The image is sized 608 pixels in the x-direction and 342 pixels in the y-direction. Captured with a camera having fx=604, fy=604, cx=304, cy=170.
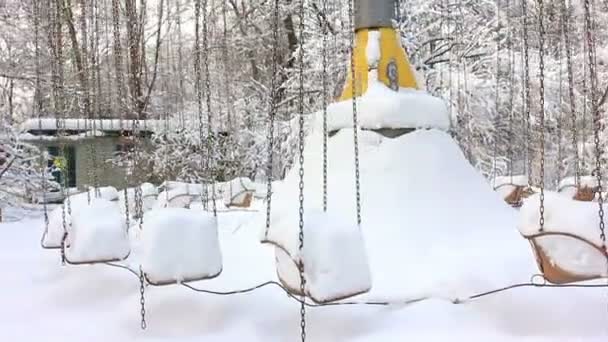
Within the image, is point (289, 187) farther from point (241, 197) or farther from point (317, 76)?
point (317, 76)

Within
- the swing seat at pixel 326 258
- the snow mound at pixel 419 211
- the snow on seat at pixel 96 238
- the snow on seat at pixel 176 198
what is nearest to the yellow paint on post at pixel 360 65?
the snow mound at pixel 419 211

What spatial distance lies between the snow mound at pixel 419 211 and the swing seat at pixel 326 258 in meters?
0.23

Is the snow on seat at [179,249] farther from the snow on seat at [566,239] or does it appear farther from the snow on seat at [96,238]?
the snow on seat at [566,239]

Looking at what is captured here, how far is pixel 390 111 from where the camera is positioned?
11.1ft

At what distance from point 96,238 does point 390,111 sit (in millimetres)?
1693

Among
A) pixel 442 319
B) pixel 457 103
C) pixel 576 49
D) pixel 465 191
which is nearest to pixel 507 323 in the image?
pixel 442 319

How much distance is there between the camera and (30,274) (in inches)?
131

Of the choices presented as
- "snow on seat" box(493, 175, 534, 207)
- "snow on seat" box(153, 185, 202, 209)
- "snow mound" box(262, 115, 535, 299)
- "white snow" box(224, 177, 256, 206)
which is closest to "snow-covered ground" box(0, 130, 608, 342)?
"snow mound" box(262, 115, 535, 299)

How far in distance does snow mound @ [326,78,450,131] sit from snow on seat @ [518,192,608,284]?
1.26 m

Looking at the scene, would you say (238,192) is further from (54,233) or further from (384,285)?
(384,285)

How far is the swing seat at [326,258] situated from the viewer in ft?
6.30

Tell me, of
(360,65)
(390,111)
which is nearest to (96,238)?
(390,111)

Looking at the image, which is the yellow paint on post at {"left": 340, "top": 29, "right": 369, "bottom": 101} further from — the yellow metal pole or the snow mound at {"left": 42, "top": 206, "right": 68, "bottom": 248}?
the snow mound at {"left": 42, "top": 206, "right": 68, "bottom": 248}

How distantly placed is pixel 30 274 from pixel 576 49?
7532 mm
